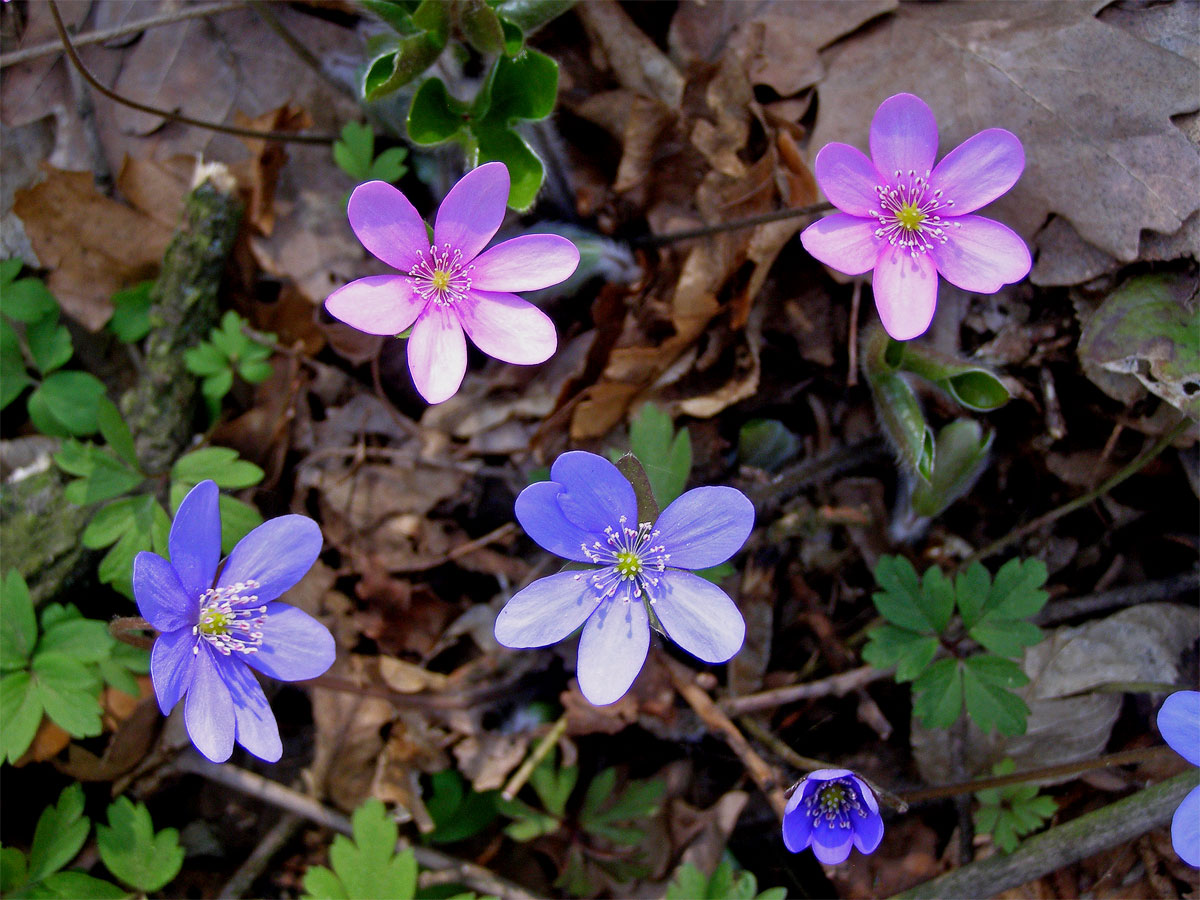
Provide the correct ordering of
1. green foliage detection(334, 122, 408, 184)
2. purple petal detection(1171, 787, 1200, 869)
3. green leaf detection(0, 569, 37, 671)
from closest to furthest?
purple petal detection(1171, 787, 1200, 869), green leaf detection(0, 569, 37, 671), green foliage detection(334, 122, 408, 184)

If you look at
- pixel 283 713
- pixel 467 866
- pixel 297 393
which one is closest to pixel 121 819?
pixel 283 713

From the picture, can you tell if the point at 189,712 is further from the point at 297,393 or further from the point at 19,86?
the point at 19,86

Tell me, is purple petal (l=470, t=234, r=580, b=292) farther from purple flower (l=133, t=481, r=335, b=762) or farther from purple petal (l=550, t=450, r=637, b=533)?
purple flower (l=133, t=481, r=335, b=762)

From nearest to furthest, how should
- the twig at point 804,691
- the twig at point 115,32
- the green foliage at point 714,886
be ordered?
1. the green foliage at point 714,886
2. the twig at point 804,691
3. the twig at point 115,32

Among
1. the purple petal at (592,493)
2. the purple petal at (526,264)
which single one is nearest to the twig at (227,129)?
the purple petal at (526,264)

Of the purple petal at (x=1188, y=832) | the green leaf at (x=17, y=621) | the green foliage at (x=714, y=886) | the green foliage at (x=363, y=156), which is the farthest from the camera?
the green foliage at (x=363, y=156)

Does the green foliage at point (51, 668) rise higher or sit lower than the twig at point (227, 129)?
lower

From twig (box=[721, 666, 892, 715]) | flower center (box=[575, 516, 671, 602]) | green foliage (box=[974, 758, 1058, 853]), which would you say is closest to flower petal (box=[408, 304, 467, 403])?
flower center (box=[575, 516, 671, 602])

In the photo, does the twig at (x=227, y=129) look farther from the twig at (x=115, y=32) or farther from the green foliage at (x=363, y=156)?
the green foliage at (x=363, y=156)
